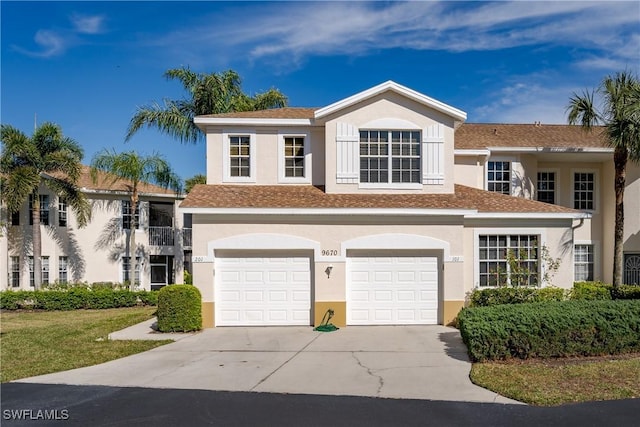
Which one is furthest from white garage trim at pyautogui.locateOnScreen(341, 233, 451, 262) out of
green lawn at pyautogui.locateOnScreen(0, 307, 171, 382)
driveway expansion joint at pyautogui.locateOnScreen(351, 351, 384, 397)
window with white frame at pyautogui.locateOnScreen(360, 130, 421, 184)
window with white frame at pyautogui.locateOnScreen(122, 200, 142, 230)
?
window with white frame at pyautogui.locateOnScreen(122, 200, 142, 230)

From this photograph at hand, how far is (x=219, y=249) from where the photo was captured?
577 inches

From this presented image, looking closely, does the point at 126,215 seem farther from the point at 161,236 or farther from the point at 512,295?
the point at 512,295

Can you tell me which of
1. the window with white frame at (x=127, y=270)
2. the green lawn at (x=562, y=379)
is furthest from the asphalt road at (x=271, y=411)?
the window with white frame at (x=127, y=270)

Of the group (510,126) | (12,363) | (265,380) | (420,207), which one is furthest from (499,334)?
(510,126)

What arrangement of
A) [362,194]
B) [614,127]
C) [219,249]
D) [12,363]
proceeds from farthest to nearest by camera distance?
[614,127] < [362,194] < [219,249] < [12,363]

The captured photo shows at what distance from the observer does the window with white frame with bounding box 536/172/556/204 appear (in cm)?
2112

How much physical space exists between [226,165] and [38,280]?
12.8 meters

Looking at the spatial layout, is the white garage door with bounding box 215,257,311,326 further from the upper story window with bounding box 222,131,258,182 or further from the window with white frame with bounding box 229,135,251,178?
the window with white frame with bounding box 229,135,251,178

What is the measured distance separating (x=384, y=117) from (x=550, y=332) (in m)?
8.71

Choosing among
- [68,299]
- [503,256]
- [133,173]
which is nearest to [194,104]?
[133,173]

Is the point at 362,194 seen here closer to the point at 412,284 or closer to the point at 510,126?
the point at 412,284

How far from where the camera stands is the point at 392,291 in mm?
14969

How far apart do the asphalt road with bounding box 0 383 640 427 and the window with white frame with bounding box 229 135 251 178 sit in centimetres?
973

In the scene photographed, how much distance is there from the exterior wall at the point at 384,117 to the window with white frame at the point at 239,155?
2.83 m
